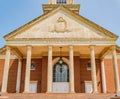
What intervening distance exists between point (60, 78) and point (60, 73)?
64cm

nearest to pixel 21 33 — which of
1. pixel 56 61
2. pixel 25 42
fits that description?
pixel 25 42

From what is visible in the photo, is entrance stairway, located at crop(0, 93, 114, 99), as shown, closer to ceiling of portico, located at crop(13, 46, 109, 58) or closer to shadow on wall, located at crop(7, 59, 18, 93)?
ceiling of portico, located at crop(13, 46, 109, 58)

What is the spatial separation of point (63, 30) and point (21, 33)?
461 cm

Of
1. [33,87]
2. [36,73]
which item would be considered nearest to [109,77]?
[36,73]

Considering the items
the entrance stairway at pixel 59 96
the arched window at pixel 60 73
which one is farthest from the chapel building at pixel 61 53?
the entrance stairway at pixel 59 96

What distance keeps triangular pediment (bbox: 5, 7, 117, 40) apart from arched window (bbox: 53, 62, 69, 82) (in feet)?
15.5

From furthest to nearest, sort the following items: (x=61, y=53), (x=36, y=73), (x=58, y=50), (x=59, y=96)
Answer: (x=36, y=73) < (x=61, y=53) < (x=58, y=50) < (x=59, y=96)

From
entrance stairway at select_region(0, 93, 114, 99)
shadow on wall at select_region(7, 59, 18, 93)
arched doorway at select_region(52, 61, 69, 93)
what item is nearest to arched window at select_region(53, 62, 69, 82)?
arched doorway at select_region(52, 61, 69, 93)

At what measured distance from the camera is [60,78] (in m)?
25.0

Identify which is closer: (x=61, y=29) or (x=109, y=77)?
(x=61, y=29)

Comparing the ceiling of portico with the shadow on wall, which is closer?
the ceiling of portico

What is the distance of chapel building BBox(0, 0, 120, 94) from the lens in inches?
853

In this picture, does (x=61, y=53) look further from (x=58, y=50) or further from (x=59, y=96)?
(x=59, y=96)

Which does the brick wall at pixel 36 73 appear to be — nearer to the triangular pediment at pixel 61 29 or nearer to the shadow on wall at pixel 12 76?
the shadow on wall at pixel 12 76
